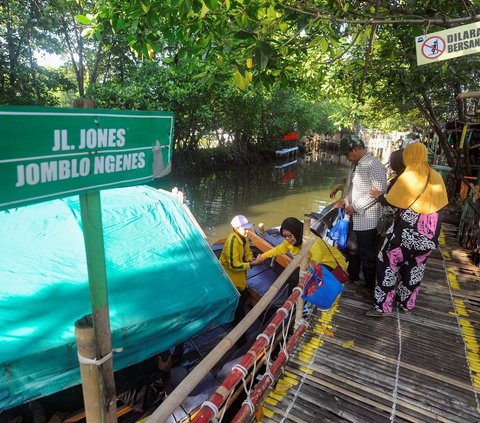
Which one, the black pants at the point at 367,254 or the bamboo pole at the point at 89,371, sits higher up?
the bamboo pole at the point at 89,371

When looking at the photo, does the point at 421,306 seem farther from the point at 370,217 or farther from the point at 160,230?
the point at 160,230

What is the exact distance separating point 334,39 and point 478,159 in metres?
9.40

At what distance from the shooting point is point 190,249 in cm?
396

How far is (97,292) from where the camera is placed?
1239 mm

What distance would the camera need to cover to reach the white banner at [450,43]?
7.27 feet

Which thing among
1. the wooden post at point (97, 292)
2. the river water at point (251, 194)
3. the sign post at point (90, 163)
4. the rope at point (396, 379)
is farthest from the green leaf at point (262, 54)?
the river water at point (251, 194)

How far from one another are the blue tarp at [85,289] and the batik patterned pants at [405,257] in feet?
5.19

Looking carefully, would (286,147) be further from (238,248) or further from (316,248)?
(316,248)

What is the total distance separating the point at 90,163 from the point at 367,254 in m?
3.42

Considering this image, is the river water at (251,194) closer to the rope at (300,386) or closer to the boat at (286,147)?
the boat at (286,147)

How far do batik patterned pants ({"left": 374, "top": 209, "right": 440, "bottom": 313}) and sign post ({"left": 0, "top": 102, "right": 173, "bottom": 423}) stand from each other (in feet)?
8.32

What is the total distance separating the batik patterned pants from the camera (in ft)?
10.0

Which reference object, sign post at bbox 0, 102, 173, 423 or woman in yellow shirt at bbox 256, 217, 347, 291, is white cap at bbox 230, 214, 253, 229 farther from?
sign post at bbox 0, 102, 173, 423

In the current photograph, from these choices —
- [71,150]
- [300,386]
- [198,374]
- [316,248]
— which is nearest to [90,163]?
[71,150]
